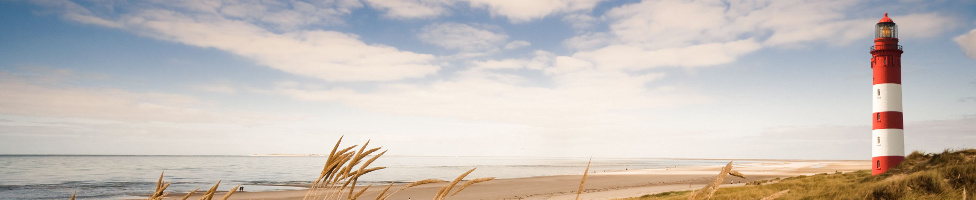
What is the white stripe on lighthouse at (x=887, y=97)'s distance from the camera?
83.7ft

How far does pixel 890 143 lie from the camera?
2519cm

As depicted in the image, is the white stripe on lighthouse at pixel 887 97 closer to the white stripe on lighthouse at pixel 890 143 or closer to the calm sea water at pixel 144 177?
→ the white stripe on lighthouse at pixel 890 143

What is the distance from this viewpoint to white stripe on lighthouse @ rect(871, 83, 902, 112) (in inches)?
1004

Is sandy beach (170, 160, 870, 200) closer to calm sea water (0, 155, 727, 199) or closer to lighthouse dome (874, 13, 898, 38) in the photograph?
calm sea water (0, 155, 727, 199)

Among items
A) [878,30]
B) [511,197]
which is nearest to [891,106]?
[878,30]

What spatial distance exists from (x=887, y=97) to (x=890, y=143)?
7.36ft

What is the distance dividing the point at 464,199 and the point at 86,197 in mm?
27470

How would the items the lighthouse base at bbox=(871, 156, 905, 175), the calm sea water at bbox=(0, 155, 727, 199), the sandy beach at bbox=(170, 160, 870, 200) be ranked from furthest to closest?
the calm sea water at bbox=(0, 155, 727, 199)
the sandy beach at bbox=(170, 160, 870, 200)
the lighthouse base at bbox=(871, 156, 905, 175)

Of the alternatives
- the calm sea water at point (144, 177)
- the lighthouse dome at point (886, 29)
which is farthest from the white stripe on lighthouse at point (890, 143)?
the calm sea water at point (144, 177)

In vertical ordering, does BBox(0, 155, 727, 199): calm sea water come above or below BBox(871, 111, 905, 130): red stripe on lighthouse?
below

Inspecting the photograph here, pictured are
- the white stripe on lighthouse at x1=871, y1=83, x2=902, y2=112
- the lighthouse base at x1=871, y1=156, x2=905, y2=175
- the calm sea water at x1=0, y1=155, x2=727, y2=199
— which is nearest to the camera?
the lighthouse base at x1=871, y1=156, x2=905, y2=175

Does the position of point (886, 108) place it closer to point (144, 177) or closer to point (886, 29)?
point (886, 29)

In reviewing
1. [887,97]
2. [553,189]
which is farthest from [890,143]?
[553,189]

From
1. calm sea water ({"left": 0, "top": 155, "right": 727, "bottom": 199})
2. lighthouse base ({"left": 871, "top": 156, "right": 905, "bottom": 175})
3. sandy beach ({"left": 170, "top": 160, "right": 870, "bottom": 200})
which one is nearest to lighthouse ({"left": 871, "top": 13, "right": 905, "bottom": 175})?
lighthouse base ({"left": 871, "top": 156, "right": 905, "bottom": 175})
